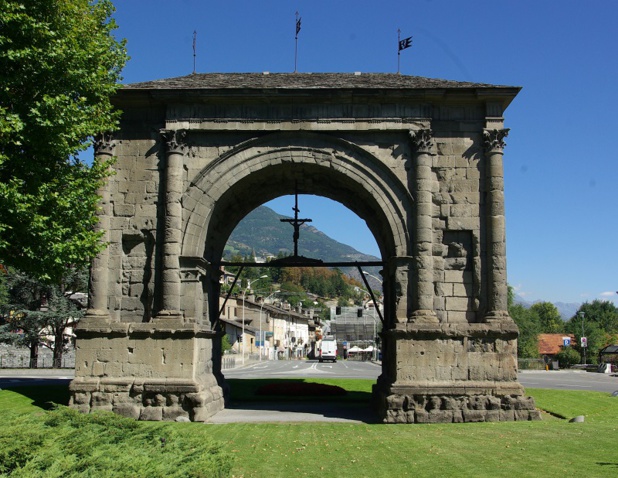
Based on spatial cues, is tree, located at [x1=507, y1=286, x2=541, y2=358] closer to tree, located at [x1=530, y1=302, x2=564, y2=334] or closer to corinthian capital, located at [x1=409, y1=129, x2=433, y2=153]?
tree, located at [x1=530, y1=302, x2=564, y2=334]

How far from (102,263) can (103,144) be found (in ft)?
10.6

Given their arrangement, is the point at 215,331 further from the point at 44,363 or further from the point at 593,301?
the point at 593,301

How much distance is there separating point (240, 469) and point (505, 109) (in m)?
12.2

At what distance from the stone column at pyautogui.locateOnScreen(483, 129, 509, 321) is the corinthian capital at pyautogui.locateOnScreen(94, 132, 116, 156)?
10.1m

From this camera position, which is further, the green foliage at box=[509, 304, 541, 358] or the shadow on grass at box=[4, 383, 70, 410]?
the green foliage at box=[509, 304, 541, 358]

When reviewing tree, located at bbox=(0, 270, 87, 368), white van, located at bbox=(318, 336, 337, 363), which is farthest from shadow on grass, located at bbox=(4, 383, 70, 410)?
white van, located at bbox=(318, 336, 337, 363)

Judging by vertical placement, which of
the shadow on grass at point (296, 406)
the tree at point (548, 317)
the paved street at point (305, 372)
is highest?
the tree at point (548, 317)

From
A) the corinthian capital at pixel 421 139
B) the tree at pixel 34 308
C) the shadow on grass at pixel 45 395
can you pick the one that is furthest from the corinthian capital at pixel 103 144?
the tree at pixel 34 308

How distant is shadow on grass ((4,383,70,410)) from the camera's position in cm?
1706

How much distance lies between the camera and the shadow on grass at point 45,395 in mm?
17061

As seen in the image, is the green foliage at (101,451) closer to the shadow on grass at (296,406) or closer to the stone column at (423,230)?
the shadow on grass at (296,406)

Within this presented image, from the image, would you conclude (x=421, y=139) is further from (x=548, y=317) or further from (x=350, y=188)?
(x=548, y=317)

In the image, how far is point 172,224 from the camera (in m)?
16.9

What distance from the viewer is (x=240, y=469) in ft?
32.8
